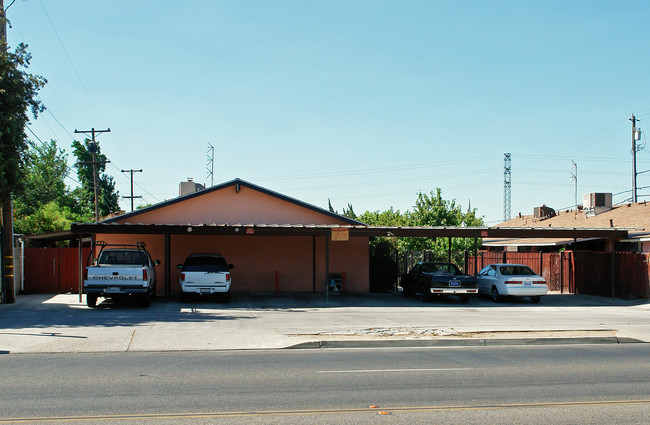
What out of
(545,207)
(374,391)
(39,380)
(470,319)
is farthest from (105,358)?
(545,207)

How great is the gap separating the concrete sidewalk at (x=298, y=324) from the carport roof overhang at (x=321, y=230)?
259 cm

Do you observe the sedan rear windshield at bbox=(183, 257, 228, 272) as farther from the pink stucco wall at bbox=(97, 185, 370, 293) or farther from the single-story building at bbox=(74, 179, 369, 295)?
the pink stucco wall at bbox=(97, 185, 370, 293)

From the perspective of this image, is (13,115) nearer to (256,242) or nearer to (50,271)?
(50,271)

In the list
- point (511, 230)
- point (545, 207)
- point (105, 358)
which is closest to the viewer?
point (105, 358)

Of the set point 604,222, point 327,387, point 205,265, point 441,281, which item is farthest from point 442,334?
point 604,222

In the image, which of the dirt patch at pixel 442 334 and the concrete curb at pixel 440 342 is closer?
the concrete curb at pixel 440 342

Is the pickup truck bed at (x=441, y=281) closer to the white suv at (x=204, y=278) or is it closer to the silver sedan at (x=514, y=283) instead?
the silver sedan at (x=514, y=283)

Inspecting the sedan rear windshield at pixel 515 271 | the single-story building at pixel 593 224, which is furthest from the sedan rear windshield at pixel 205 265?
the single-story building at pixel 593 224

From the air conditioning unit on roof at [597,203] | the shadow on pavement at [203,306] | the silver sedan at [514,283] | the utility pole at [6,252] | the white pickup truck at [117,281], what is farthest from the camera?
the air conditioning unit on roof at [597,203]

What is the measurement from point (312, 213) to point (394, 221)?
28.0 meters

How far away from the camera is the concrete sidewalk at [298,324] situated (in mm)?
13117

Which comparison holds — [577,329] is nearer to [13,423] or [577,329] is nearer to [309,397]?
[309,397]

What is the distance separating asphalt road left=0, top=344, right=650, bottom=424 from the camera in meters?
7.07

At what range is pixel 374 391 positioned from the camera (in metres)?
8.34
